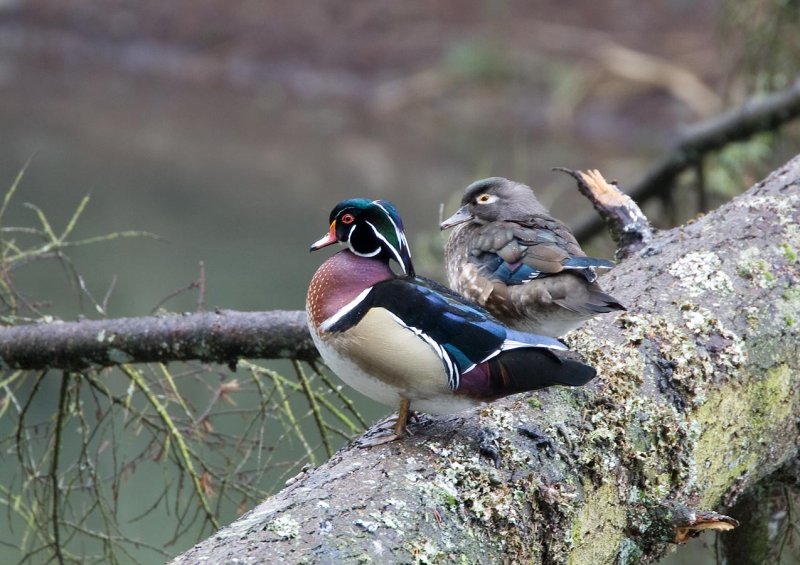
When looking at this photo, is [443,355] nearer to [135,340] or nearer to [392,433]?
[392,433]

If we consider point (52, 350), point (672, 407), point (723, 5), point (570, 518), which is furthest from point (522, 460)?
point (723, 5)

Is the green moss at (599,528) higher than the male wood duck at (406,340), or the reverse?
the male wood duck at (406,340)

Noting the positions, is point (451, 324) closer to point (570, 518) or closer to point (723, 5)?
point (570, 518)

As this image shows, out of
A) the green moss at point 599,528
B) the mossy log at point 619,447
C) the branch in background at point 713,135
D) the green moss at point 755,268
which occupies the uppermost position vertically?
the branch in background at point 713,135

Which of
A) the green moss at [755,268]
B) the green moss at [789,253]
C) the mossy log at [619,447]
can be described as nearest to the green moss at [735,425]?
the mossy log at [619,447]

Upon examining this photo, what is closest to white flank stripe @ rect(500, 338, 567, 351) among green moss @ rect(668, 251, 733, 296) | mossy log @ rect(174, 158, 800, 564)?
mossy log @ rect(174, 158, 800, 564)

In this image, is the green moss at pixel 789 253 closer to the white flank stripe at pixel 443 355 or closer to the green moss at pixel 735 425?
the green moss at pixel 735 425

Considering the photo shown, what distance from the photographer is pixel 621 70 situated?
1261cm

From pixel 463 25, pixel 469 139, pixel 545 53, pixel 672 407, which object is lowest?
pixel 672 407

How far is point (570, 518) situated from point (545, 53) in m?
12.0

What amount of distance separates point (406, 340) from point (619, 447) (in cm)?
48

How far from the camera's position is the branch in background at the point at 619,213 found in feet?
9.39

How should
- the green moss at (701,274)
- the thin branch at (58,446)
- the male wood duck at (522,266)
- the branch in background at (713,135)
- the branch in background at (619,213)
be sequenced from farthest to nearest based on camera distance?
the branch in background at (713,135), the branch in background at (619,213), the thin branch at (58,446), the green moss at (701,274), the male wood duck at (522,266)

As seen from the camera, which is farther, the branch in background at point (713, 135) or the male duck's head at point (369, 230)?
the branch in background at point (713, 135)
